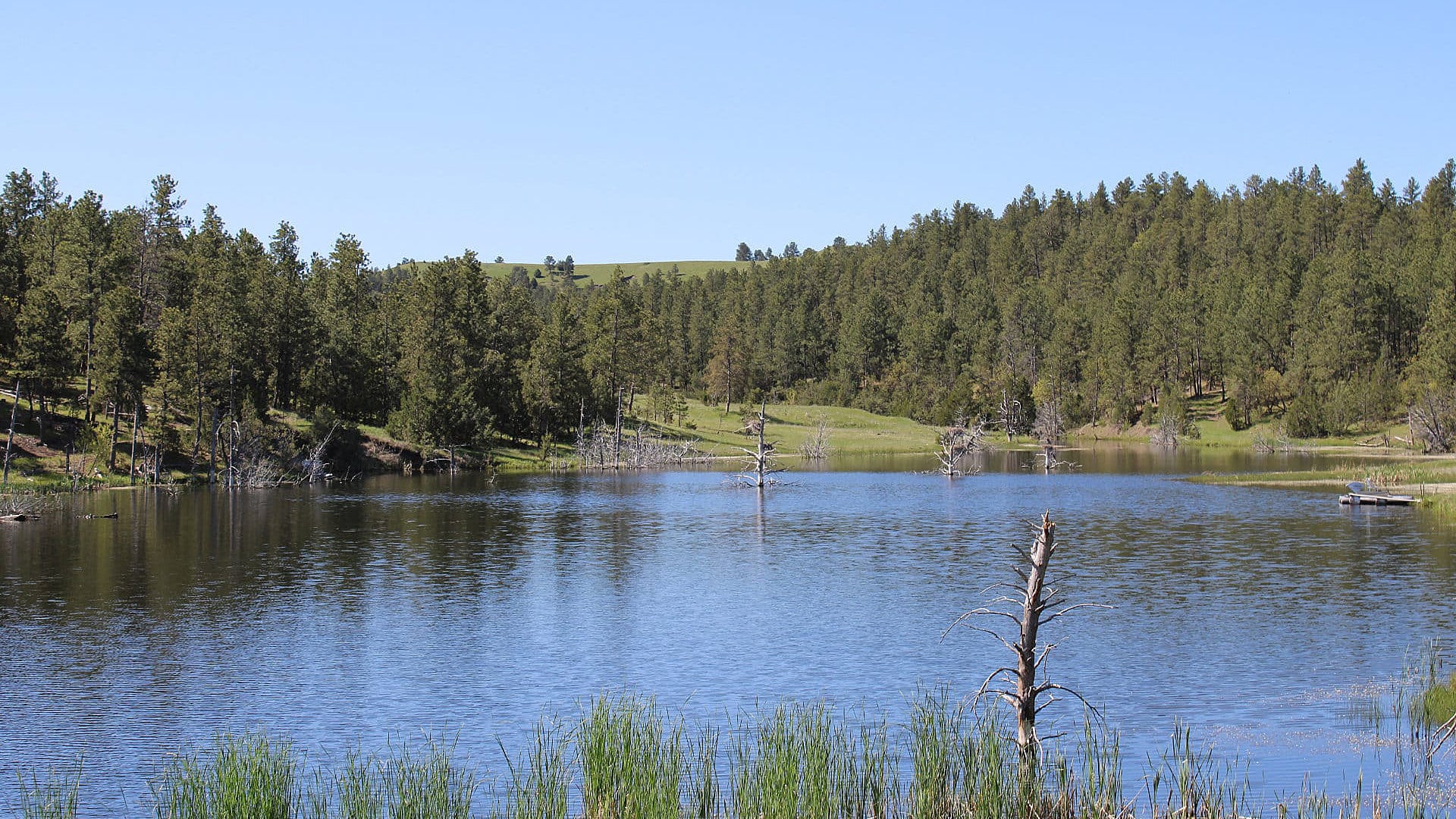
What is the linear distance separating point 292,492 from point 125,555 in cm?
3490

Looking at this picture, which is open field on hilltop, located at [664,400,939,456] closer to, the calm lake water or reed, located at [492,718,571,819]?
the calm lake water

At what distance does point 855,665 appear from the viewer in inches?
1191

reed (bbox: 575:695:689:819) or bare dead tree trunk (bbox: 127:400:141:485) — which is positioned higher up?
bare dead tree trunk (bbox: 127:400:141:485)

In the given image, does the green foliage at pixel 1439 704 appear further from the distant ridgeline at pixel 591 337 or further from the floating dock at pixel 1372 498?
the distant ridgeline at pixel 591 337

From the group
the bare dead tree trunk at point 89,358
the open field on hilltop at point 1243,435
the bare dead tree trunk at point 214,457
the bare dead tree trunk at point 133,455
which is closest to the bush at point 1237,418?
the open field on hilltop at point 1243,435

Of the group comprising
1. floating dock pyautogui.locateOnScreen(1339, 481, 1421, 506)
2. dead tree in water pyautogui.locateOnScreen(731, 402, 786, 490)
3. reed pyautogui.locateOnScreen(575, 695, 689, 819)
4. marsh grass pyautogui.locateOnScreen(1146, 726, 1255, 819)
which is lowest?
marsh grass pyautogui.locateOnScreen(1146, 726, 1255, 819)

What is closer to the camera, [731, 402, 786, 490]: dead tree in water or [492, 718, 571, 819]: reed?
[492, 718, 571, 819]: reed

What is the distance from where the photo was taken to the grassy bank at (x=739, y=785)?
16.2 metres

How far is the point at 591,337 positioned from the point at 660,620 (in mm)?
104474

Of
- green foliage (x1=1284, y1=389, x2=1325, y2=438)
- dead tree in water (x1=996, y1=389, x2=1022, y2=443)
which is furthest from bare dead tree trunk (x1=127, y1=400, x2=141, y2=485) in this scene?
green foliage (x1=1284, y1=389, x2=1325, y2=438)

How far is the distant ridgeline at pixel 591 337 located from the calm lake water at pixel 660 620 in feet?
87.3

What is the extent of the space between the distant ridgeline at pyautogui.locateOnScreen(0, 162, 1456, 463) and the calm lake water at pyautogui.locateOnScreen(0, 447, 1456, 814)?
87.3ft

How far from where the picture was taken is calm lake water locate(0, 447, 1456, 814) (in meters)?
25.0

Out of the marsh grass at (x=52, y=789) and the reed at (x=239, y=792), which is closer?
the reed at (x=239, y=792)
